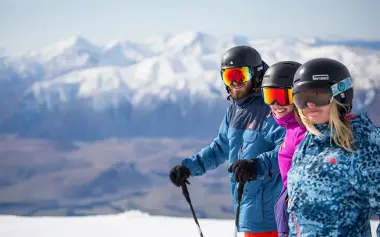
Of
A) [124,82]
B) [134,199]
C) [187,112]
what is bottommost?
[134,199]

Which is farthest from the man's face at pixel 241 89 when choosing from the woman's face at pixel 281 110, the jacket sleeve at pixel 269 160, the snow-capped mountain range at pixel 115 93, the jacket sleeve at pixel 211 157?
the snow-capped mountain range at pixel 115 93

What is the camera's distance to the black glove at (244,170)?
2887mm

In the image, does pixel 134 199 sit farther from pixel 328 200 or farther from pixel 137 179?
pixel 328 200

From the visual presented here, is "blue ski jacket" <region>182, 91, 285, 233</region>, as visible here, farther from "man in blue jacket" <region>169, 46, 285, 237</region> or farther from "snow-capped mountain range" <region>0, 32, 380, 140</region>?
"snow-capped mountain range" <region>0, 32, 380, 140</region>

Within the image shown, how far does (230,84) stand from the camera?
3.49m

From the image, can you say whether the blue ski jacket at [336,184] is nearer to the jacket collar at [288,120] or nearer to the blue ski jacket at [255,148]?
the jacket collar at [288,120]

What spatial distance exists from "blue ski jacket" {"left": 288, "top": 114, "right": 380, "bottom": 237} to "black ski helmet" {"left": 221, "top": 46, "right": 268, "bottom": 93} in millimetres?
1493

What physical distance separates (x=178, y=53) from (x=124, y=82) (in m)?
7.35

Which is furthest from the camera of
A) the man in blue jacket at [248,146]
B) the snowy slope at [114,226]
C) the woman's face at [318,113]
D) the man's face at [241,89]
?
the snowy slope at [114,226]

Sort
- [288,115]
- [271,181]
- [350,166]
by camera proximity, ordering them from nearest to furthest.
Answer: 1. [350,166]
2. [288,115]
3. [271,181]

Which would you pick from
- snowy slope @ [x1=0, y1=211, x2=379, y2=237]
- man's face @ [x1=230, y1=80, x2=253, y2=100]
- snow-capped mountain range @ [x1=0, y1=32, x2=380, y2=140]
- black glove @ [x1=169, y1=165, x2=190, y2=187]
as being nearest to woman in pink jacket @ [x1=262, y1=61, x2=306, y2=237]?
man's face @ [x1=230, y1=80, x2=253, y2=100]

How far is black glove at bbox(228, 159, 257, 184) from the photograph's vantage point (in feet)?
9.47

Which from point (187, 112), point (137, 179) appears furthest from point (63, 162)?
point (187, 112)

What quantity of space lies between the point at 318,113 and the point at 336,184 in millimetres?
244
